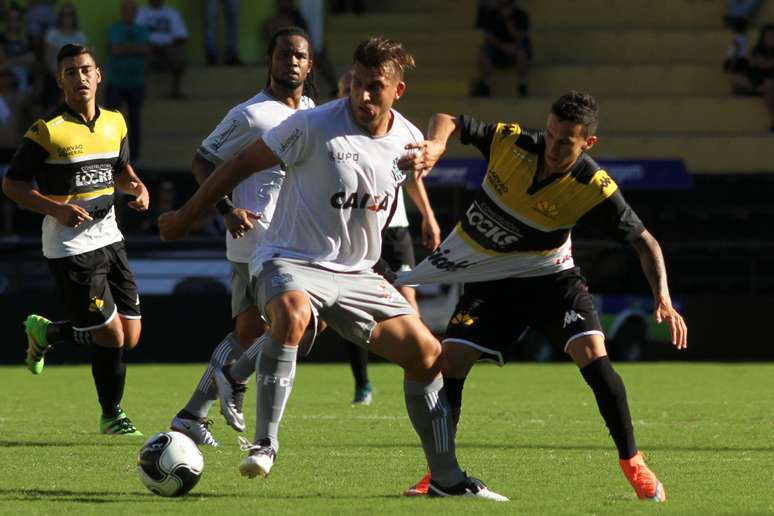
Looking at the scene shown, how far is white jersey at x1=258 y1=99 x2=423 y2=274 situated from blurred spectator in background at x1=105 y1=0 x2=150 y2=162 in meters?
14.7

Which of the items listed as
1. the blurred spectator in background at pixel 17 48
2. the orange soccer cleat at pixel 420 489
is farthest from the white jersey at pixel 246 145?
the blurred spectator in background at pixel 17 48

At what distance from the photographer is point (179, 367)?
54.9 ft

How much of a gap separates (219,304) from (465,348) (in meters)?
9.86

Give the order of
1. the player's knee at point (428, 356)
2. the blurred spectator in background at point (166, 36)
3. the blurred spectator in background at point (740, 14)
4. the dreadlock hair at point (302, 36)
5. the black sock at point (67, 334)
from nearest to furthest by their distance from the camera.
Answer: the player's knee at point (428, 356), the dreadlock hair at point (302, 36), the black sock at point (67, 334), the blurred spectator in background at point (166, 36), the blurred spectator in background at point (740, 14)

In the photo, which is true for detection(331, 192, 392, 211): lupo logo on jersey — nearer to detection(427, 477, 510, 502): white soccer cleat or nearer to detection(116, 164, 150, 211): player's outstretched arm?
detection(427, 477, 510, 502): white soccer cleat

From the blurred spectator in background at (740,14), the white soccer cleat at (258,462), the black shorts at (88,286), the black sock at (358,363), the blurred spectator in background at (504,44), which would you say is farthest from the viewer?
the blurred spectator in background at (740,14)

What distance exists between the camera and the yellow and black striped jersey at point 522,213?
24.5 feet

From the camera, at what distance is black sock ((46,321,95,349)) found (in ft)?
32.4

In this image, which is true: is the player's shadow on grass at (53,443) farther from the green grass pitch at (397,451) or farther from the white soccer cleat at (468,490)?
the white soccer cleat at (468,490)

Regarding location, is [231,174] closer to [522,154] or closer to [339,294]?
[339,294]

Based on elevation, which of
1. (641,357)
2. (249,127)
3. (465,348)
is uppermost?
(249,127)

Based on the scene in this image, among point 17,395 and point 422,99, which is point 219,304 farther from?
point 422,99

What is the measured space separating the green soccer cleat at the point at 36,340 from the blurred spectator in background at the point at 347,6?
593 inches

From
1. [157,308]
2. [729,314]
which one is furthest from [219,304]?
[729,314]
